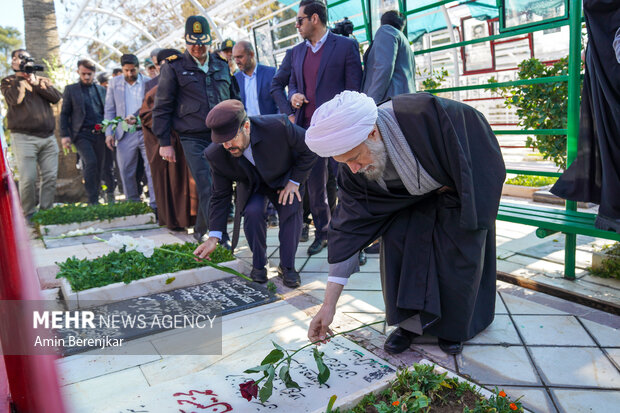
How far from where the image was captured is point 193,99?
527cm

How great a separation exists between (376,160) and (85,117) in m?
6.71

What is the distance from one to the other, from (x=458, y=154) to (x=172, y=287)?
98.7 inches

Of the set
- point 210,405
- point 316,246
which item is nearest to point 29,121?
point 316,246

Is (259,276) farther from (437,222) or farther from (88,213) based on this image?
(88,213)

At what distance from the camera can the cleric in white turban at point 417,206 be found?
7.82 feet

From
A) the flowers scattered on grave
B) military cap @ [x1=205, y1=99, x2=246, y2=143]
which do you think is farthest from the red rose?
military cap @ [x1=205, y1=99, x2=246, y2=143]

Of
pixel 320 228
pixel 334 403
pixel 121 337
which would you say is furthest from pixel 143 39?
pixel 334 403

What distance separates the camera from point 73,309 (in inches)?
142

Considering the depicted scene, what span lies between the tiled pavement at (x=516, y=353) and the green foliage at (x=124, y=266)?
2.80 ft

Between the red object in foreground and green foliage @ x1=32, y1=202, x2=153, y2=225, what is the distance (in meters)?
5.51

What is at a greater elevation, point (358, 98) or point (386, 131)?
point (358, 98)

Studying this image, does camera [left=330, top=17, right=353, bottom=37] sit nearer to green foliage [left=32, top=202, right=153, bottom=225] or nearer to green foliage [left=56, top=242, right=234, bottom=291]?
green foliage [left=56, top=242, right=234, bottom=291]

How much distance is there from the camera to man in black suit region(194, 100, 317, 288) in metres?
3.89

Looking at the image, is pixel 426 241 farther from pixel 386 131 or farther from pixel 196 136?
pixel 196 136
